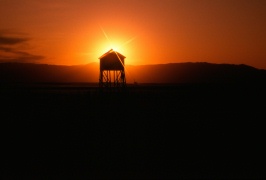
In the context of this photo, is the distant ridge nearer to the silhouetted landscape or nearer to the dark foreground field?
the silhouetted landscape

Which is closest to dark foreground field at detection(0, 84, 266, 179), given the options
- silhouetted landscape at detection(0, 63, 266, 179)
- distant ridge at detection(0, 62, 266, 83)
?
silhouetted landscape at detection(0, 63, 266, 179)

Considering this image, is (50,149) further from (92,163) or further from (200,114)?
→ (200,114)

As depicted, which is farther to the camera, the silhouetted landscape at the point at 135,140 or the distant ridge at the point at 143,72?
the distant ridge at the point at 143,72

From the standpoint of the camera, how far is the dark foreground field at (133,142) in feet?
27.7

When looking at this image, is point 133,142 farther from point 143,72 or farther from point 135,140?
point 143,72

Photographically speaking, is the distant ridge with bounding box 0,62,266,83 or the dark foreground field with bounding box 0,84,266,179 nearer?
the dark foreground field with bounding box 0,84,266,179

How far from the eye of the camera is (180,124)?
14578 millimetres

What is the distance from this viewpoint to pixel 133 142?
11555mm

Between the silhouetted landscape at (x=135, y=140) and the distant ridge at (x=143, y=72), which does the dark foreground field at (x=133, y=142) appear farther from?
the distant ridge at (x=143, y=72)

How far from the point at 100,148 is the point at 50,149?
1705 mm

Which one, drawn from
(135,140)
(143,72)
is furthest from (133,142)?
(143,72)

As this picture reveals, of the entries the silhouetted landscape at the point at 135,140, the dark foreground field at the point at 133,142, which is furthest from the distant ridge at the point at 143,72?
the dark foreground field at the point at 133,142

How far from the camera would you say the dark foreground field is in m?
8.44

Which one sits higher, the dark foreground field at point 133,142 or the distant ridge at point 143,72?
the distant ridge at point 143,72
